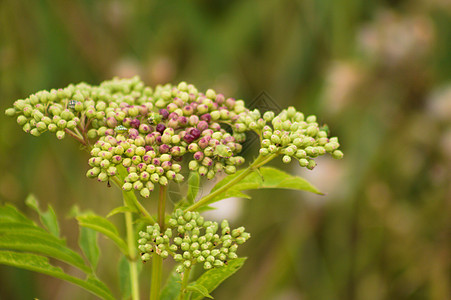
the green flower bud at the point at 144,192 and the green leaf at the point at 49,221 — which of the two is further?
the green leaf at the point at 49,221

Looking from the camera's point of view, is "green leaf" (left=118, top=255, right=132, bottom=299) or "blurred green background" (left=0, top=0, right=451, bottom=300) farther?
"blurred green background" (left=0, top=0, right=451, bottom=300)

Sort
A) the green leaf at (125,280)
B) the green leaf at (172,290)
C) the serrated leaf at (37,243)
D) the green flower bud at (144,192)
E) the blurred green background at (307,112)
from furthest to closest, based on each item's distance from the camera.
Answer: the blurred green background at (307,112)
the green leaf at (125,280)
the green leaf at (172,290)
the serrated leaf at (37,243)
the green flower bud at (144,192)

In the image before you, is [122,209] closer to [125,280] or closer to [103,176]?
[103,176]

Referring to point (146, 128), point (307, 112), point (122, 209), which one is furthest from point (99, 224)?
point (307, 112)

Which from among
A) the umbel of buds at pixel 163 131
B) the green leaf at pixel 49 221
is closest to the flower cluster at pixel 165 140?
the umbel of buds at pixel 163 131

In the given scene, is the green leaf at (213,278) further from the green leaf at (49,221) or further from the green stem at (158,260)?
the green leaf at (49,221)

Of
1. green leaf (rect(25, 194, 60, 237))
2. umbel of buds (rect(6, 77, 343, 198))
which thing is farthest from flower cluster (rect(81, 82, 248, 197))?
green leaf (rect(25, 194, 60, 237))

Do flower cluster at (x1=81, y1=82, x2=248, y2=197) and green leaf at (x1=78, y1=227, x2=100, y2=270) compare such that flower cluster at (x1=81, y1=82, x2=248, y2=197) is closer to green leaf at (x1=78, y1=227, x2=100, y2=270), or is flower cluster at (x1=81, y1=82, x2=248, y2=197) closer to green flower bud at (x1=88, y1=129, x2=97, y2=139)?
green flower bud at (x1=88, y1=129, x2=97, y2=139)
